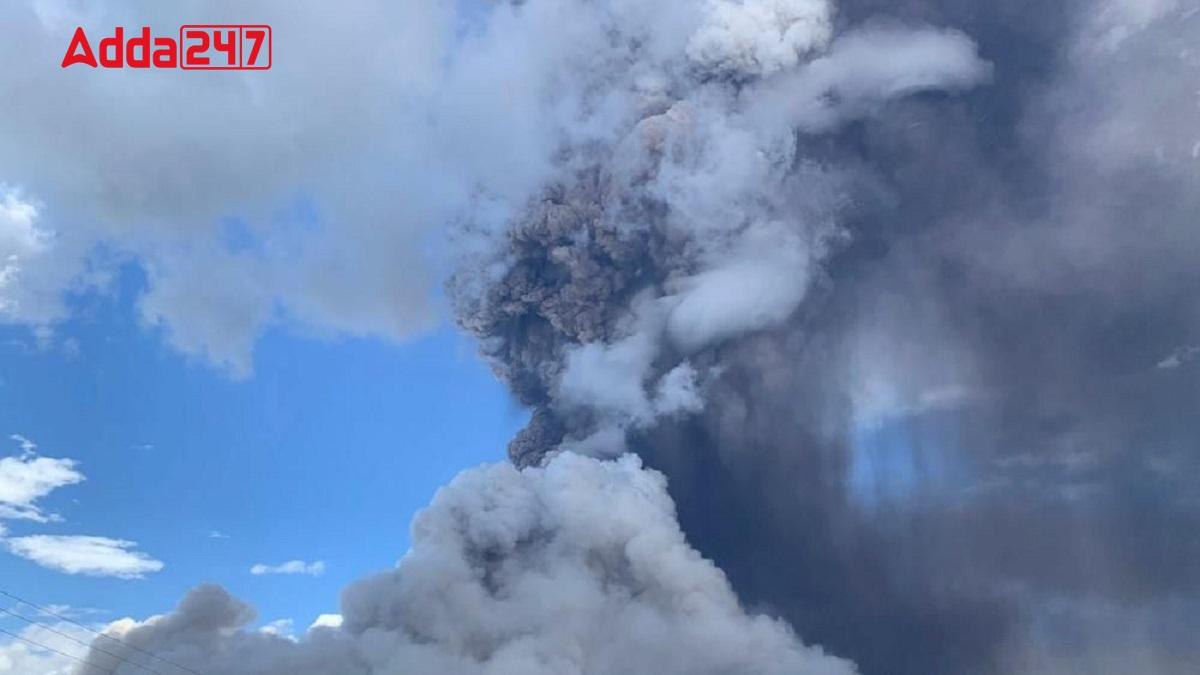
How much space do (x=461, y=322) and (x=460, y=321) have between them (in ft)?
0.44

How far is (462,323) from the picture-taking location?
65.8 metres

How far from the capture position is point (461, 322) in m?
65.8

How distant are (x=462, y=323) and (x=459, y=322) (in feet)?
1.15

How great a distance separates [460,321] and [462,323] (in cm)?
29

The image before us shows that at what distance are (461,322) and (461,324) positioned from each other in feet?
0.75

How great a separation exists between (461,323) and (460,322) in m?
0.14

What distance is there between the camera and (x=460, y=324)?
6600 centimetres

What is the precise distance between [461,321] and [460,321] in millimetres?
125

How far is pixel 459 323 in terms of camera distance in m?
66.0

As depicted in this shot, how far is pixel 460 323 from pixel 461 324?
0.44 feet

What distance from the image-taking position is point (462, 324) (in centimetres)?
6588

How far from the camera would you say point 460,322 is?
65.9 meters

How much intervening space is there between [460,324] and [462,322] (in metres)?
0.44

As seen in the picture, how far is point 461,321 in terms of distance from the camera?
65.8m
